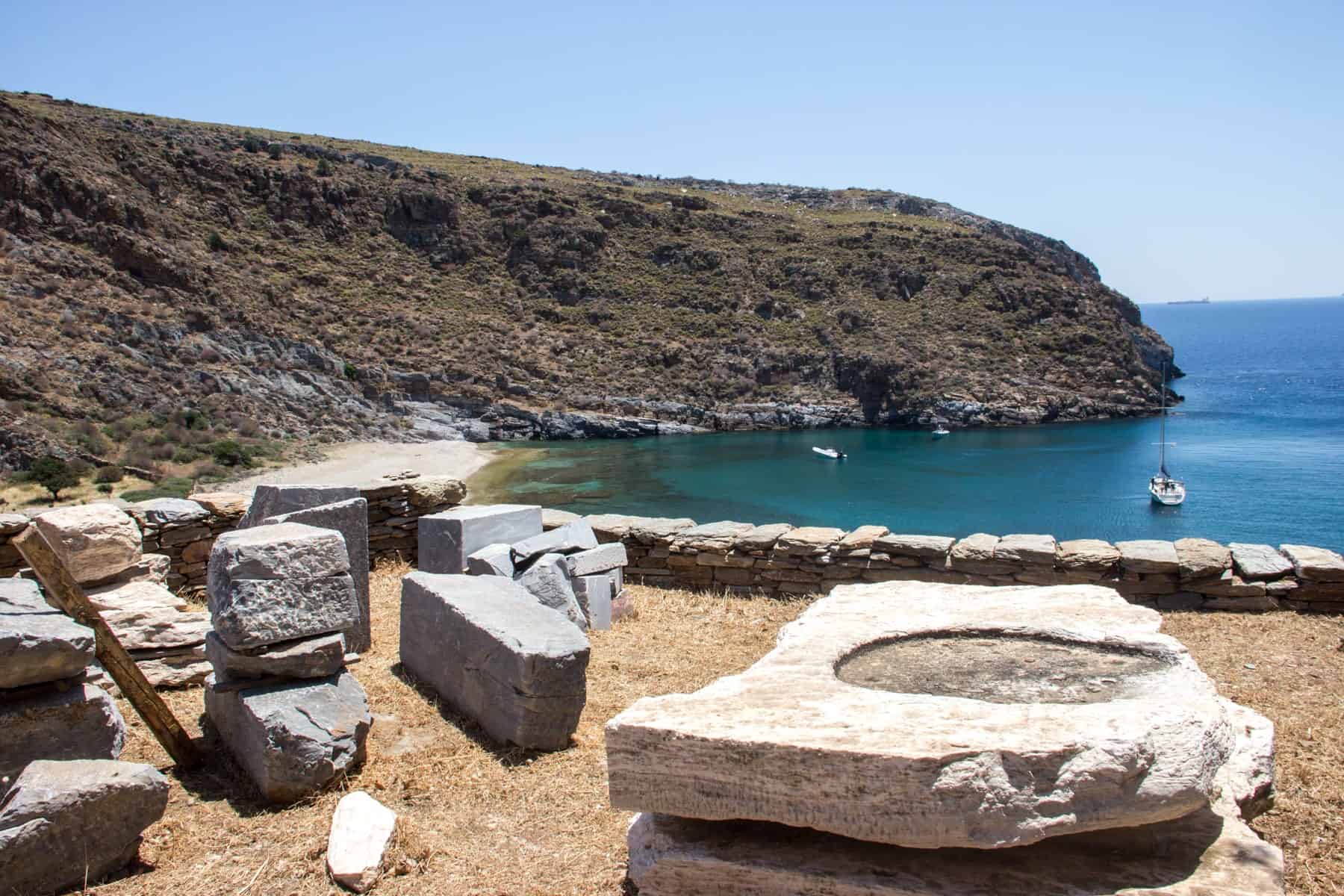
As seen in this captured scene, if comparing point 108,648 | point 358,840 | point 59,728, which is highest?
point 108,648

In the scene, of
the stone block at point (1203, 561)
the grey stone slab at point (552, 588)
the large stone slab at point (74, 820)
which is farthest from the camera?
the stone block at point (1203, 561)

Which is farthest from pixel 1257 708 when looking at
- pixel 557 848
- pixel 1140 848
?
pixel 557 848

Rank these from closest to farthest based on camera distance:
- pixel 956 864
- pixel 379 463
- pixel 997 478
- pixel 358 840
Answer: pixel 956 864
pixel 358 840
pixel 379 463
pixel 997 478

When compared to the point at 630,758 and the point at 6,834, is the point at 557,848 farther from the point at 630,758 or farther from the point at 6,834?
the point at 6,834

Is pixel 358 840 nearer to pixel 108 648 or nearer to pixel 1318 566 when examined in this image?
pixel 108 648

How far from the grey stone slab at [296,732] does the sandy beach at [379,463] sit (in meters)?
29.5

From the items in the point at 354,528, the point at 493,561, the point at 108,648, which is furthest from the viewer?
the point at 493,561

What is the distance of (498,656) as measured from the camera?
5301mm

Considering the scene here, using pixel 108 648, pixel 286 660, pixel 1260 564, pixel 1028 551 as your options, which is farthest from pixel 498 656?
pixel 1260 564

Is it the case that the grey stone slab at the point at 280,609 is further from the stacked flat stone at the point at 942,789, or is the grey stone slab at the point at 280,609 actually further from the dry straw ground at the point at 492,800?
the stacked flat stone at the point at 942,789

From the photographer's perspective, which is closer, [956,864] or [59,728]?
[956,864]

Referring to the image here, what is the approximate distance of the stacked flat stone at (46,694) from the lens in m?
3.98

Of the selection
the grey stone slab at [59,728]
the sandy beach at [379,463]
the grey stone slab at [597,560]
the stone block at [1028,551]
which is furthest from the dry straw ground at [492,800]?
the sandy beach at [379,463]

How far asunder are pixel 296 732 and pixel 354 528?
2.51 metres
